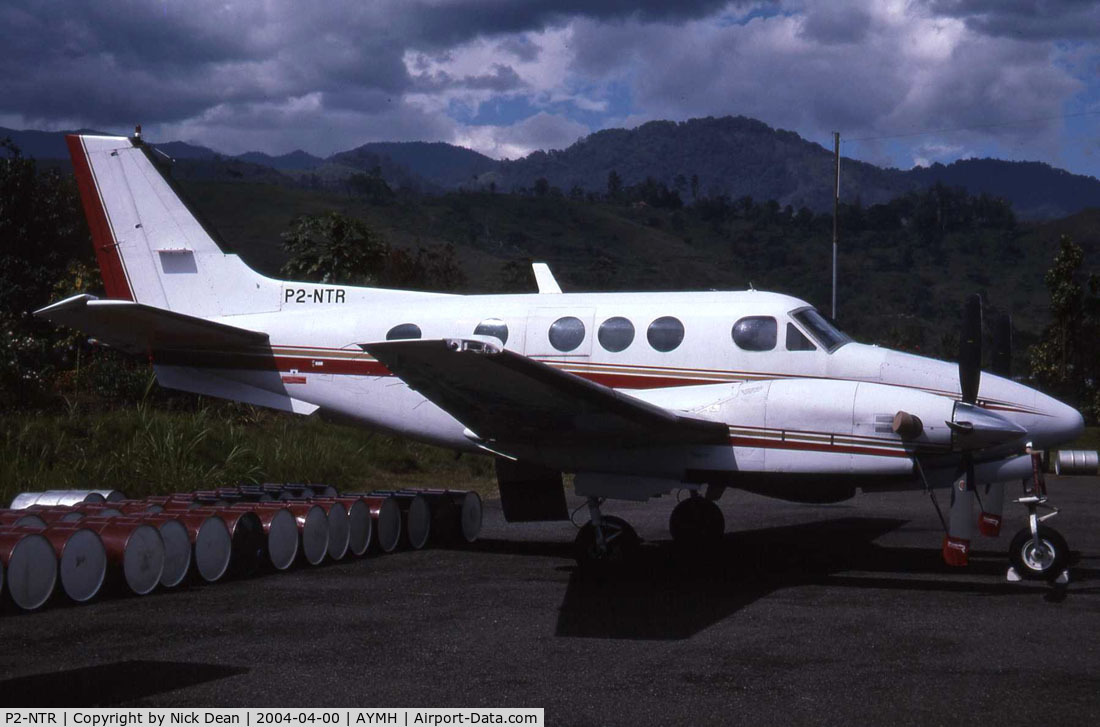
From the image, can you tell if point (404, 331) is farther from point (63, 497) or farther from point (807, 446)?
point (807, 446)

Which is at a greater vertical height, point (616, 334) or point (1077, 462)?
point (616, 334)

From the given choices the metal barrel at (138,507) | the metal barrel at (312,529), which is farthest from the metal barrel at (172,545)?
the metal barrel at (312,529)

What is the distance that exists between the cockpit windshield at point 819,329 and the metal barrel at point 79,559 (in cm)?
725

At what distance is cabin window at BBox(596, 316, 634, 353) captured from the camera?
1213 cm

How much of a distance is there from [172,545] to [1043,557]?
26.3 feet

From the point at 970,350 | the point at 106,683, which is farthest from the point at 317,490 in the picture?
the point at 970,350

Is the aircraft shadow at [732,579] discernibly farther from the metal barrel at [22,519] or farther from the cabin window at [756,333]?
the metal barrel at [22,519]

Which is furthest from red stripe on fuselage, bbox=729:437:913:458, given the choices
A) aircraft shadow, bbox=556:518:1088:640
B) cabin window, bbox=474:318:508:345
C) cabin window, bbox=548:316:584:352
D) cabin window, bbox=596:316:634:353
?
cabin window, bbox=474:318:508:345

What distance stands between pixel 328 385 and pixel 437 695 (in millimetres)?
7348

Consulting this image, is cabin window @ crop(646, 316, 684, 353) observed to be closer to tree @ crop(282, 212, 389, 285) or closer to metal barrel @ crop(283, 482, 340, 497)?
metal barrel @ crop(283, 482, 340, 497)

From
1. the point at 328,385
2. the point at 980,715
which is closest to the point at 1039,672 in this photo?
the point at 980,715

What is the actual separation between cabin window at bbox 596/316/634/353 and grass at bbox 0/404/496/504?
17.9ft

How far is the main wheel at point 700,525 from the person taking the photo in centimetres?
1298

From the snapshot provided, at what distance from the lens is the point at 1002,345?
471 inches
